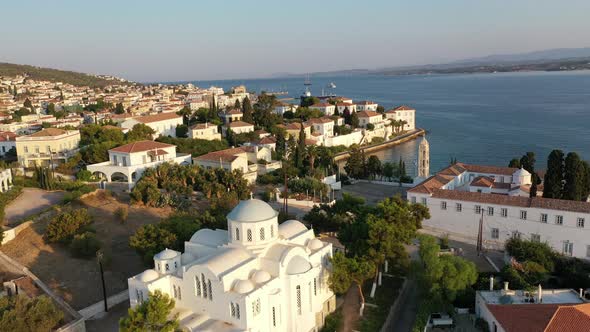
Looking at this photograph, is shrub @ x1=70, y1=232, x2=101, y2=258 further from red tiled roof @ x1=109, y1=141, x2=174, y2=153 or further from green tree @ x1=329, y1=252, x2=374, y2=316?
red tiled roof @ x1=109, y1=141, x2=174, y2=153

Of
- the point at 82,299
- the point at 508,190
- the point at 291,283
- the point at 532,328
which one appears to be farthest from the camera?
the point at 508,190

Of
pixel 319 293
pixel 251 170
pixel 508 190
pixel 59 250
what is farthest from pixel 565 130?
pixel 59 250

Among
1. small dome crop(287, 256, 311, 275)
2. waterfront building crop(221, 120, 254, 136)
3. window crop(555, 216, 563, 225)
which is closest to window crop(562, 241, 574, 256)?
window crop(555, 216, 563, 225)

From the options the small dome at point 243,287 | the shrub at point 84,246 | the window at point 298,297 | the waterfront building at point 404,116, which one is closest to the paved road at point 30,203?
the shrub at point 84,246

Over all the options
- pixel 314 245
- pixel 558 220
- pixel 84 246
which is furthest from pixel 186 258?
pixel 558 220

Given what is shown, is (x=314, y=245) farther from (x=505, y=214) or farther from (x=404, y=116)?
(x=404, y=116)

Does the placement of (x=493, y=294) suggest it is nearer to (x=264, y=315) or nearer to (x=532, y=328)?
(x=532, y=328)
